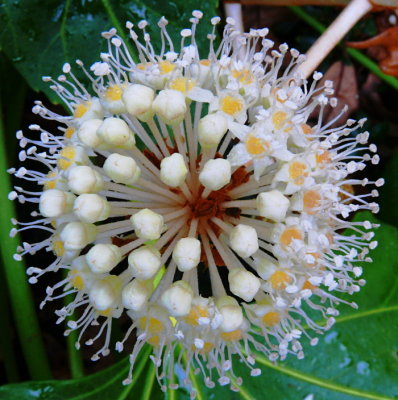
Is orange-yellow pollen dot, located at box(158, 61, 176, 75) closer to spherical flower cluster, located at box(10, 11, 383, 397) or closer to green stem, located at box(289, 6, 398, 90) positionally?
spherical flower cluster, located at box(10, 11, 383, 397)

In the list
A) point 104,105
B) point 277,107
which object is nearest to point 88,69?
point 104,105

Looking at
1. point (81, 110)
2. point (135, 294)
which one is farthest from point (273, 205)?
point (81, 110)

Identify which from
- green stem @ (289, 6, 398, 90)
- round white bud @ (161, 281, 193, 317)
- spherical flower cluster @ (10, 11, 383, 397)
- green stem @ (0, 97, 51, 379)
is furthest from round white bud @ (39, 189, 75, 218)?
green stem @ (289, 6, 398, 90)

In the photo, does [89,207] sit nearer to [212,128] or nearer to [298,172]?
[212,128]

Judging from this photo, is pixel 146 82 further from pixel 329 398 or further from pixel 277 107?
pixel 329 398

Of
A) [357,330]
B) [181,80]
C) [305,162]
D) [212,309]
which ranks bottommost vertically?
[357,330]

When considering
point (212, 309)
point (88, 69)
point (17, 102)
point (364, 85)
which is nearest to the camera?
point (212, 309)

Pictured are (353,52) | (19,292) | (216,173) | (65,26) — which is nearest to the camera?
(216,173)
